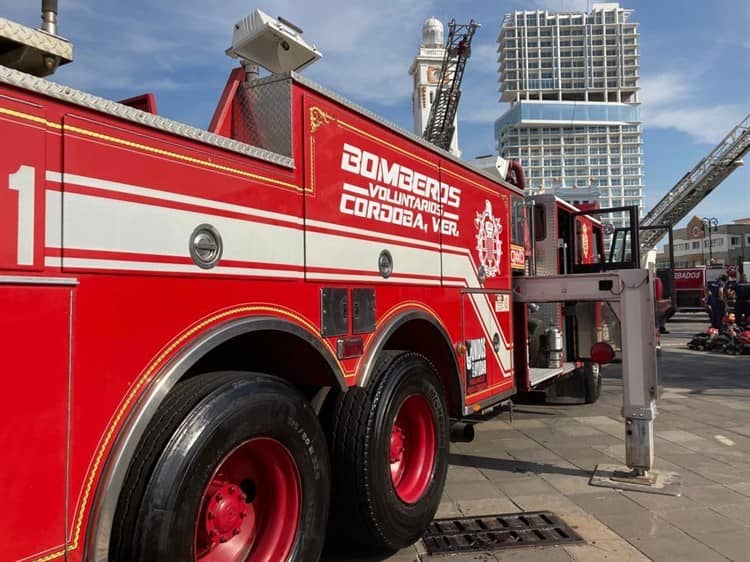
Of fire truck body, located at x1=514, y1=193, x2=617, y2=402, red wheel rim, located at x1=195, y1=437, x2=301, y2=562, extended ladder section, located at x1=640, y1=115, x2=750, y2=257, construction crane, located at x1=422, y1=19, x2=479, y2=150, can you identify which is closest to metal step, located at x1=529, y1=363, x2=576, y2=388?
fire truck body, located at x1=514, y1=193, x2=617, y2=402

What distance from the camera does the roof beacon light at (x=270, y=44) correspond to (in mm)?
2756

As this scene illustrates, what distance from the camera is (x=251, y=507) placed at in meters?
2.46

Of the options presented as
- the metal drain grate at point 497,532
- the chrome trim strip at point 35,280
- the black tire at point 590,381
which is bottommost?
the metal drain grate at point 497,532

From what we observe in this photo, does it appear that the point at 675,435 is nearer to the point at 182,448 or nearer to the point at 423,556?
the point at 423,556

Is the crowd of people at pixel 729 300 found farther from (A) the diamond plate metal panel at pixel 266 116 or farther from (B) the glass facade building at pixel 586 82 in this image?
(B) the glass facade building at pixel 586 82

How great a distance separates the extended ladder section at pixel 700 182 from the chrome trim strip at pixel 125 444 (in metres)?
30.5

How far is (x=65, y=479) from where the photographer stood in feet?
5.67

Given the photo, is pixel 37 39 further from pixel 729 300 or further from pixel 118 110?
pixel 729 300

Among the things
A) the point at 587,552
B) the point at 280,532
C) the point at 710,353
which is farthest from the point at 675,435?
the point at 710,353

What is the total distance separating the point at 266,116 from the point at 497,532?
281 cm

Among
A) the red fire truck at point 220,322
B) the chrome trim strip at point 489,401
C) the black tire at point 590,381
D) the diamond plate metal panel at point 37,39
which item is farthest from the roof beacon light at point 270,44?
the black tire at point 590,381

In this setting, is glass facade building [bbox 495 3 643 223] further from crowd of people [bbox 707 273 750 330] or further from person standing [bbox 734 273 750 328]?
person standing [bbox 734 273 750 328]

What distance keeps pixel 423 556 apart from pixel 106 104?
2869 mm

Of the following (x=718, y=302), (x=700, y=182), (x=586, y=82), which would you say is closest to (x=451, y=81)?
(x=700, y=182)
